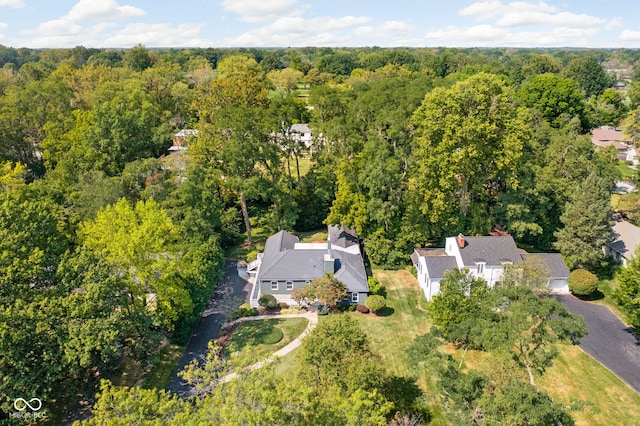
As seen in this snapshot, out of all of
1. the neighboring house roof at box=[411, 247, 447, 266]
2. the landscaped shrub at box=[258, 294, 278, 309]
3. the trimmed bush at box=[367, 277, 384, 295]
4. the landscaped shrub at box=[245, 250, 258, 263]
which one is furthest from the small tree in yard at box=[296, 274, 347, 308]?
the landscaped shrub at box=[245, 250, 258, 263]

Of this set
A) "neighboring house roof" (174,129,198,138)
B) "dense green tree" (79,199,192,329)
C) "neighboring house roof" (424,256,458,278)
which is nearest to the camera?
"dense green tree" (79,199,192,329)

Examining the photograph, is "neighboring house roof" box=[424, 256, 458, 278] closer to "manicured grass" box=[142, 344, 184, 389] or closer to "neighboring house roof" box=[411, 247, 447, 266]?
"neighboring house roof" box=[411, 247, 447, 266]

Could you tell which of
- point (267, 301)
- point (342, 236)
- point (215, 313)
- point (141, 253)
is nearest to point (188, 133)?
point (342, 236)

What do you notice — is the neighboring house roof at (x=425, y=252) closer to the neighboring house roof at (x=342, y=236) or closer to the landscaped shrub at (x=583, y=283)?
the neighboring house roof at (x=342, y=236)

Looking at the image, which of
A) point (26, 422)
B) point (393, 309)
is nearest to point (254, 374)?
point (26, 422)

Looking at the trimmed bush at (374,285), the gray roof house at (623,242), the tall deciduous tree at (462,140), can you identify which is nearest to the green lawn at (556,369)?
the trimmed bush at (374,285)

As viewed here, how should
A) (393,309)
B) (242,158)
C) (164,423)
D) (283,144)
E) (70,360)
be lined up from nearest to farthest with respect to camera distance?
(164,423) < (70,360) < (393,309) < (242,158) < (283,144)

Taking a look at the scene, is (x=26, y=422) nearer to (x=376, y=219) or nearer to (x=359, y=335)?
(x=359, y=335)
